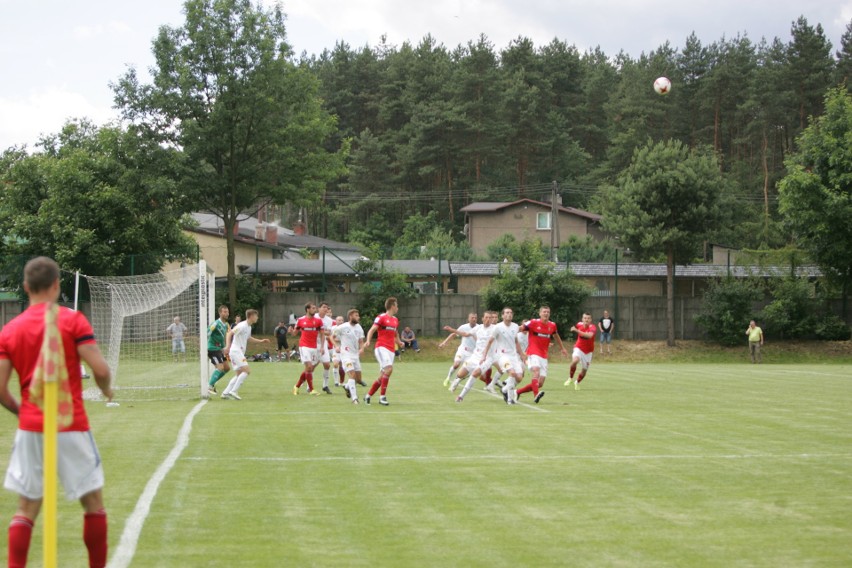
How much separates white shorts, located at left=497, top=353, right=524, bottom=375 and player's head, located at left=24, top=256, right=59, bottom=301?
14.5 m

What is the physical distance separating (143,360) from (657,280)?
3542cm

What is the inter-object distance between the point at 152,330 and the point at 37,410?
72.8 feet

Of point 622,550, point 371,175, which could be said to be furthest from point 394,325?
point 371,175

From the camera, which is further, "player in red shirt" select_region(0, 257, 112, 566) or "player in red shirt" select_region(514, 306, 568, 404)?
"player in red shirt" select_region(514, 306, 568, 404)

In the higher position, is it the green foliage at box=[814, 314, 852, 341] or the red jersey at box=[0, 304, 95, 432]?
the red jersey at box=[0, 304, 95, 432]

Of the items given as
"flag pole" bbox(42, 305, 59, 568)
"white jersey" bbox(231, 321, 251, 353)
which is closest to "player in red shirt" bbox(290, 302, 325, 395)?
"white jersey" bbox(231, 321, 251, 353)

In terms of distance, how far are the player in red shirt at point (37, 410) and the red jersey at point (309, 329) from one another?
16.7 metres

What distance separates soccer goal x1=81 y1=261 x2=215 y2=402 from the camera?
75.3 feet

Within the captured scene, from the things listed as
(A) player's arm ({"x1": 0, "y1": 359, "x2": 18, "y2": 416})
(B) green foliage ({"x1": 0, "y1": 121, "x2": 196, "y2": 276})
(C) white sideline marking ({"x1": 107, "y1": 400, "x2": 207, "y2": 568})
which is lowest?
(C) white sideline marking ({"x1": 107, "y1": 400, "x2": 207, "y2": 568})

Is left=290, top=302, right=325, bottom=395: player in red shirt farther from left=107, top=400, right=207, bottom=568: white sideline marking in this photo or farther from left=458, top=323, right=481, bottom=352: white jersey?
left=107, top=400, right=207, bottom=568: white sideline marking

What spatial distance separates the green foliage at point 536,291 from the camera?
147 feet

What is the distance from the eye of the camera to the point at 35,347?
5.82 metres

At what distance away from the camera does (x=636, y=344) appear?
46125 mm

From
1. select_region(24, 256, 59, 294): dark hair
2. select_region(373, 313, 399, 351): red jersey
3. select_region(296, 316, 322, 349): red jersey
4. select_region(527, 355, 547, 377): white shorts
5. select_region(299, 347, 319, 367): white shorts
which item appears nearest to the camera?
select_region(24, 256, 59, 294): dark hair
